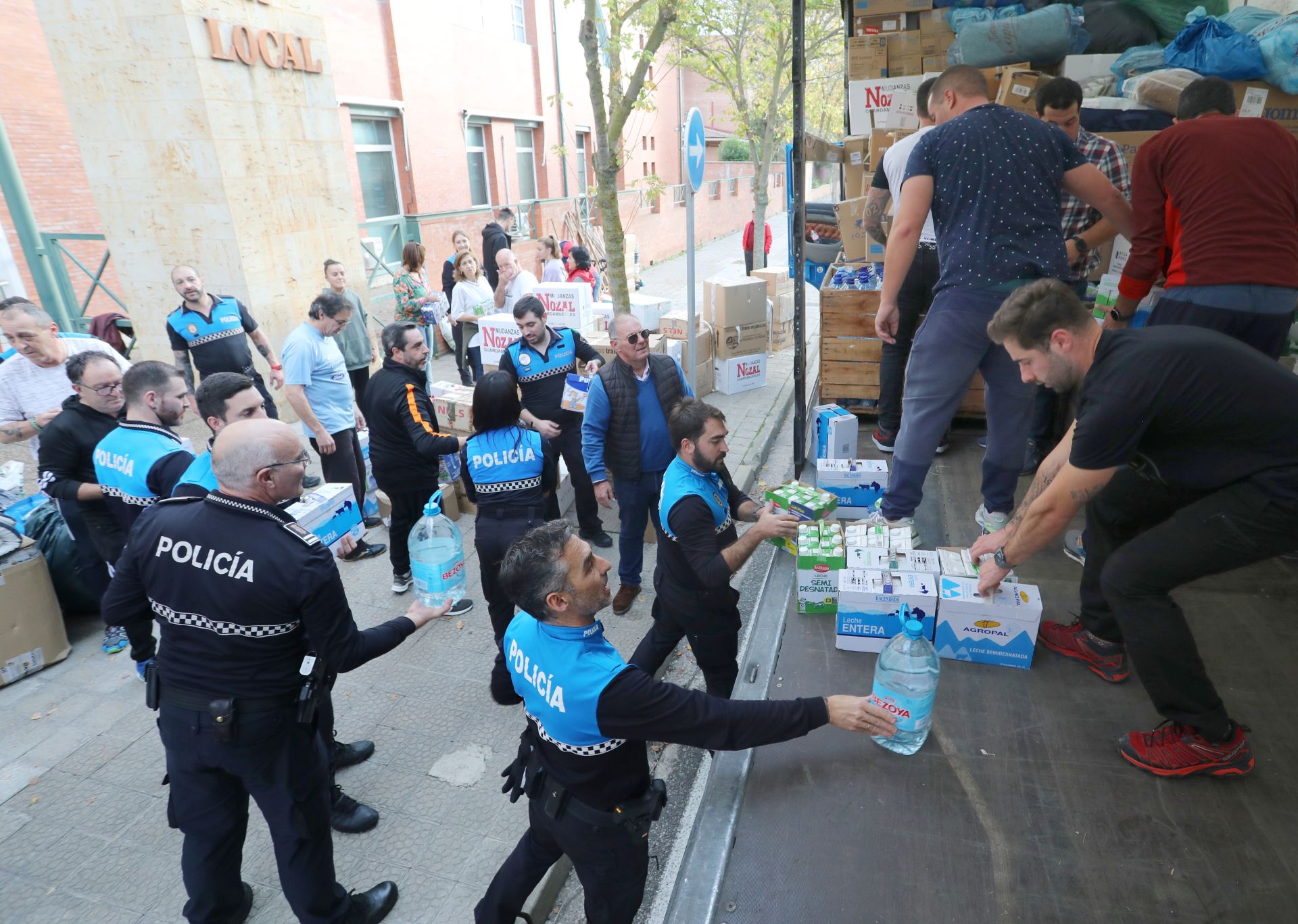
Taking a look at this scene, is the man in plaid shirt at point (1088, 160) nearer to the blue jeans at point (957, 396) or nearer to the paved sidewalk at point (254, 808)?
the blue jeans at point (957, 396)

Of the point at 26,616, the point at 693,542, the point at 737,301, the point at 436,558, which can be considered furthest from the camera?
the point at 737,301

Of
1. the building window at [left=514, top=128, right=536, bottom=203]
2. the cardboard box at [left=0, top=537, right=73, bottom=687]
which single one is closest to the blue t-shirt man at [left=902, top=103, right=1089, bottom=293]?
the cardboard box at [left=0, top=537, right=73, bottom=687]

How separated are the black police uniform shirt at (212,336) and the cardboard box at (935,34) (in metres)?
6.35

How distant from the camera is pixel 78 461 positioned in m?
4.04

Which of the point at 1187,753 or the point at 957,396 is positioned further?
the point at 957,396

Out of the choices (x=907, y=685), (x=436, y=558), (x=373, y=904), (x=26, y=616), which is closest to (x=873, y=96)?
(x=436, y=558)

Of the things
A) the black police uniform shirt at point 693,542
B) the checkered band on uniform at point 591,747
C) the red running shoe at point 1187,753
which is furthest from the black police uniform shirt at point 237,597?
the red running shoe at point 1187,753

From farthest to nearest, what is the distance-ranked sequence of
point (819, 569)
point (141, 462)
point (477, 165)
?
point (477, 165) < point (819, 569) < point (141, 462)

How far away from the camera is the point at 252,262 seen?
8.55 metres

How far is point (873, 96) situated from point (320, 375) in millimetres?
5165

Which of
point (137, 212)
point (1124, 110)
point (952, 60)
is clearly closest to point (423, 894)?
point (1124, 110)

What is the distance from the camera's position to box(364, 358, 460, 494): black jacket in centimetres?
461

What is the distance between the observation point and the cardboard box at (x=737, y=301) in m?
9.17

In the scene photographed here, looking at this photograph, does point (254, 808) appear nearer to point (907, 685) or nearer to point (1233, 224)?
point (907, 685)
